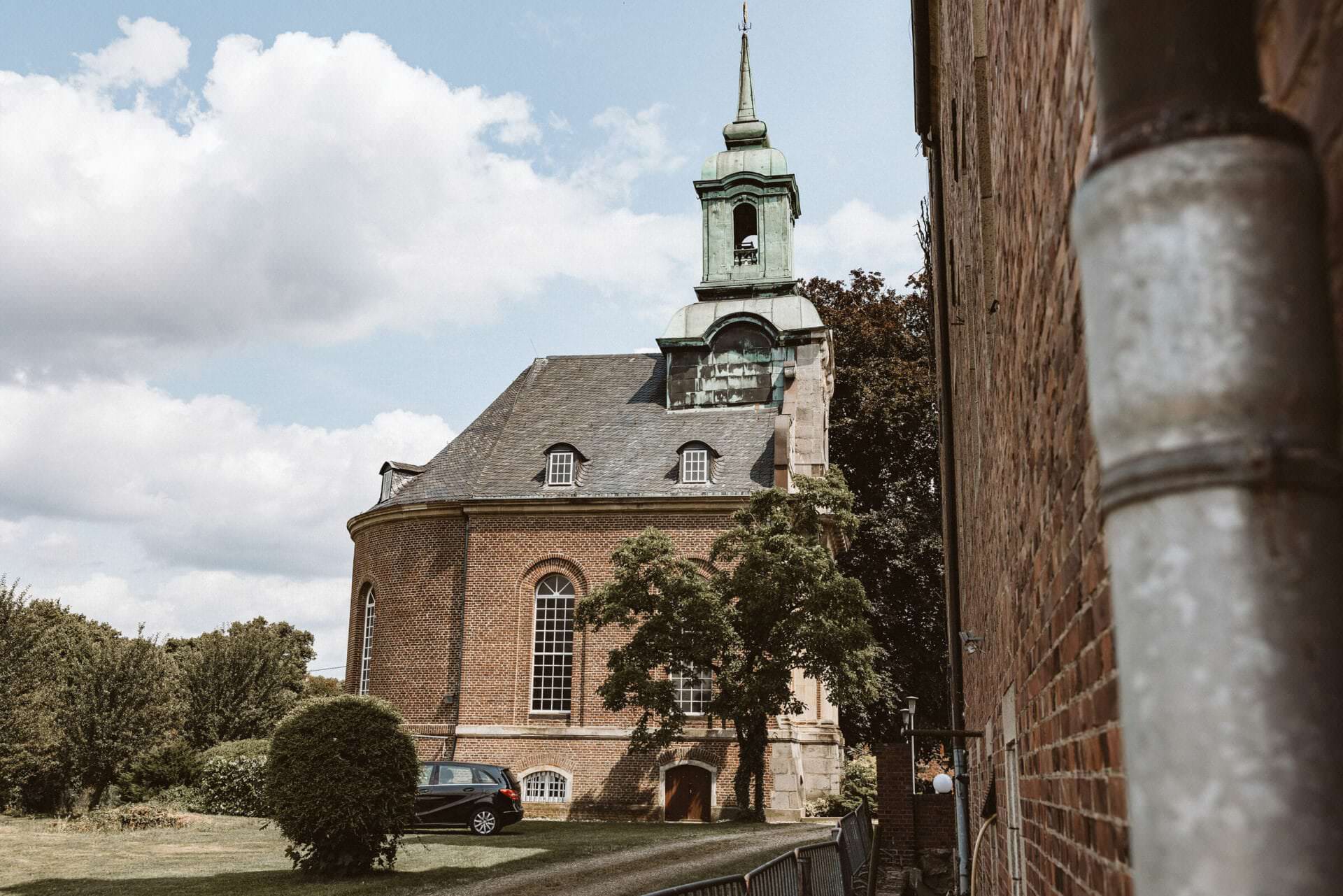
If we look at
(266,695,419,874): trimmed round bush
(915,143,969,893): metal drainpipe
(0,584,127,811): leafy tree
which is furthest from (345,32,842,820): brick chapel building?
(915,143,969,893): metal drainpipe

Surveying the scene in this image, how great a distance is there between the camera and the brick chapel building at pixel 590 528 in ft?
97.9

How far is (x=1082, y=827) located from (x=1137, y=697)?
5.65ft

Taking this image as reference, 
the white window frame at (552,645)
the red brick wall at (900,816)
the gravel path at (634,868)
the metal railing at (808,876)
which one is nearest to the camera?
the metal railing at (808,876)

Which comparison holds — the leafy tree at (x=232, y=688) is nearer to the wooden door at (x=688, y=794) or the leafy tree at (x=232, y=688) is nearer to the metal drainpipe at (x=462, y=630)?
the metal drainpipe at (x=462, y=630)

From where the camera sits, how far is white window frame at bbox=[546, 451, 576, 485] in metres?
32.6

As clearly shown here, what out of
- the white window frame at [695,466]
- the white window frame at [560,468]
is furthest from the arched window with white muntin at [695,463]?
the white window frame at [560,468]

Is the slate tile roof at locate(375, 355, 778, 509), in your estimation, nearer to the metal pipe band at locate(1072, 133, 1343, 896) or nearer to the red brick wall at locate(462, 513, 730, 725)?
the red brick wall at locate(462, 513, 730, 725)

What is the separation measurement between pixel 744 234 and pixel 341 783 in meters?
25.6

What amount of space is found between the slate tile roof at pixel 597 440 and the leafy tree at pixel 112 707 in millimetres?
7618

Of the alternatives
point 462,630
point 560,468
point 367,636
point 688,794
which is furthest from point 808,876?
point 367,636

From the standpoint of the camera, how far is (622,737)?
1174 inches

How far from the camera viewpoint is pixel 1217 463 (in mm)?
869

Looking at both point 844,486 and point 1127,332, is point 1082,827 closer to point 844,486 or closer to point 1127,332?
point 1127,332

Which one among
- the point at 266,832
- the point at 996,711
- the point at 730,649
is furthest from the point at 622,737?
the point at 996,711
